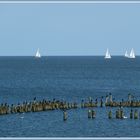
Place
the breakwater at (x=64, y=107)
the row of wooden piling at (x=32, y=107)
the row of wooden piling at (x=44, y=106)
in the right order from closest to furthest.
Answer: the breakwater at (x=64, y=107) < the row of wooden piling at (x=32, y=107) < the row of wooden piling at (x=44, y=106)

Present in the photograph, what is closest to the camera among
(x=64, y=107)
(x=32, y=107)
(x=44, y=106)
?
(x=32, y=107)

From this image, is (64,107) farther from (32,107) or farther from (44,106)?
(32,107)

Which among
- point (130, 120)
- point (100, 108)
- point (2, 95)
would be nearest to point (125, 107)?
point (100, 108)

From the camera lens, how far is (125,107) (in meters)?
83.6

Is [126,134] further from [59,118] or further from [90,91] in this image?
[90,91]

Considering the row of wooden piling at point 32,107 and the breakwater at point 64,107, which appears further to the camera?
the row of wooden piling at point 32,107

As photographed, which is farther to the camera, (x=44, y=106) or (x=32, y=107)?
(x=44, y=106)

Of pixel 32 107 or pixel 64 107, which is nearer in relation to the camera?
pixel 32 107

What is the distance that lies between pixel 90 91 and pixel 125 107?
3518cm

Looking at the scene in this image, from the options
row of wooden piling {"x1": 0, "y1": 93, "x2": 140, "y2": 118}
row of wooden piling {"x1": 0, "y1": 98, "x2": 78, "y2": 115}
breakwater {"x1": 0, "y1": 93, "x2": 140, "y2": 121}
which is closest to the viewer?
breakwater {"x1": 0, "y1": 93, "x2": 140, "y2": 121}

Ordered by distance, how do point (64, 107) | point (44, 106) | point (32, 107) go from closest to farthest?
point (32, 107) < point (44, 106) < point (64, 107)

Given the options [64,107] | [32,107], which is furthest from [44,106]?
[64,107]

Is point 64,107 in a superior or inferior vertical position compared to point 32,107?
superior

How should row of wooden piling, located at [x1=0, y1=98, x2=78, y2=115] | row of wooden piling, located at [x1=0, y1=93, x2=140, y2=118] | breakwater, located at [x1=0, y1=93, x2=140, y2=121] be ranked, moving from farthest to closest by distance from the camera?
1. row of wooden piling, located at [x1=0, y1=93, x2=140, y2=118]
2. row of wooden piling, located at [x1=0, y1=98, x2=78, y2=115]
3. breakwater, located at [x1=0, y1=93, x2=140, y2=121]
